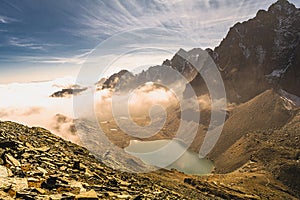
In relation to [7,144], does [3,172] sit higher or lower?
lower

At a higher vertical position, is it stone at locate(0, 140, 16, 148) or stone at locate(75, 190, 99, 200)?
stone at locate(0, 140, 16, 148)

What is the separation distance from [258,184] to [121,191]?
146 metres

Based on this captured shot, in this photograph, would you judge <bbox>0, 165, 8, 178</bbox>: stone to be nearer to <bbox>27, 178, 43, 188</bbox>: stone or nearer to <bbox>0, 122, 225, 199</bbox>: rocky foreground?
<bbox>0, 122, 225, 199</bbox>: rocky foreground

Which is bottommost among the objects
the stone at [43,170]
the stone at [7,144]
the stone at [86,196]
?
the stone at [86,196]

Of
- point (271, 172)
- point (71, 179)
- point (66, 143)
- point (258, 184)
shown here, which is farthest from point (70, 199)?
point (271, 172)

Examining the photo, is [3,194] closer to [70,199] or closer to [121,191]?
[70,199]

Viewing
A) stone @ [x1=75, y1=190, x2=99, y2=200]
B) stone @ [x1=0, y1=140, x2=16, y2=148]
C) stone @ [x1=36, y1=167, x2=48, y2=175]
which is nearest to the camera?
stone @ [x1=75, y1=190, x2=99, y2=200]

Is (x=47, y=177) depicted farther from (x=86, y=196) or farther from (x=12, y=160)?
(x=86, y=196)

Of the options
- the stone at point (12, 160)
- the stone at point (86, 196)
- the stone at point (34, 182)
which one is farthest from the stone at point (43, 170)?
the stone at point (86, 196)

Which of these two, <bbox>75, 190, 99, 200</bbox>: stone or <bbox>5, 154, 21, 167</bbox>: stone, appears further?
<bbox>5, 154, 21, 167</bbox>: stone

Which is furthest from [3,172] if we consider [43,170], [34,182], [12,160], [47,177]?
[43,170]

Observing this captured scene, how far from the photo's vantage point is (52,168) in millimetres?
30344

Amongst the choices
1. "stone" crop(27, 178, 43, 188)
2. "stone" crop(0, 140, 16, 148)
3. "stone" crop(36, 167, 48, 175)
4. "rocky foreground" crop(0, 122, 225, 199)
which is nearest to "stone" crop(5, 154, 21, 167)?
"rocky foreground" crop(0, 122, 225, 199)

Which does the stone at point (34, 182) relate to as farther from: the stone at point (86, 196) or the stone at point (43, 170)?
the stone at point (86, 196)
